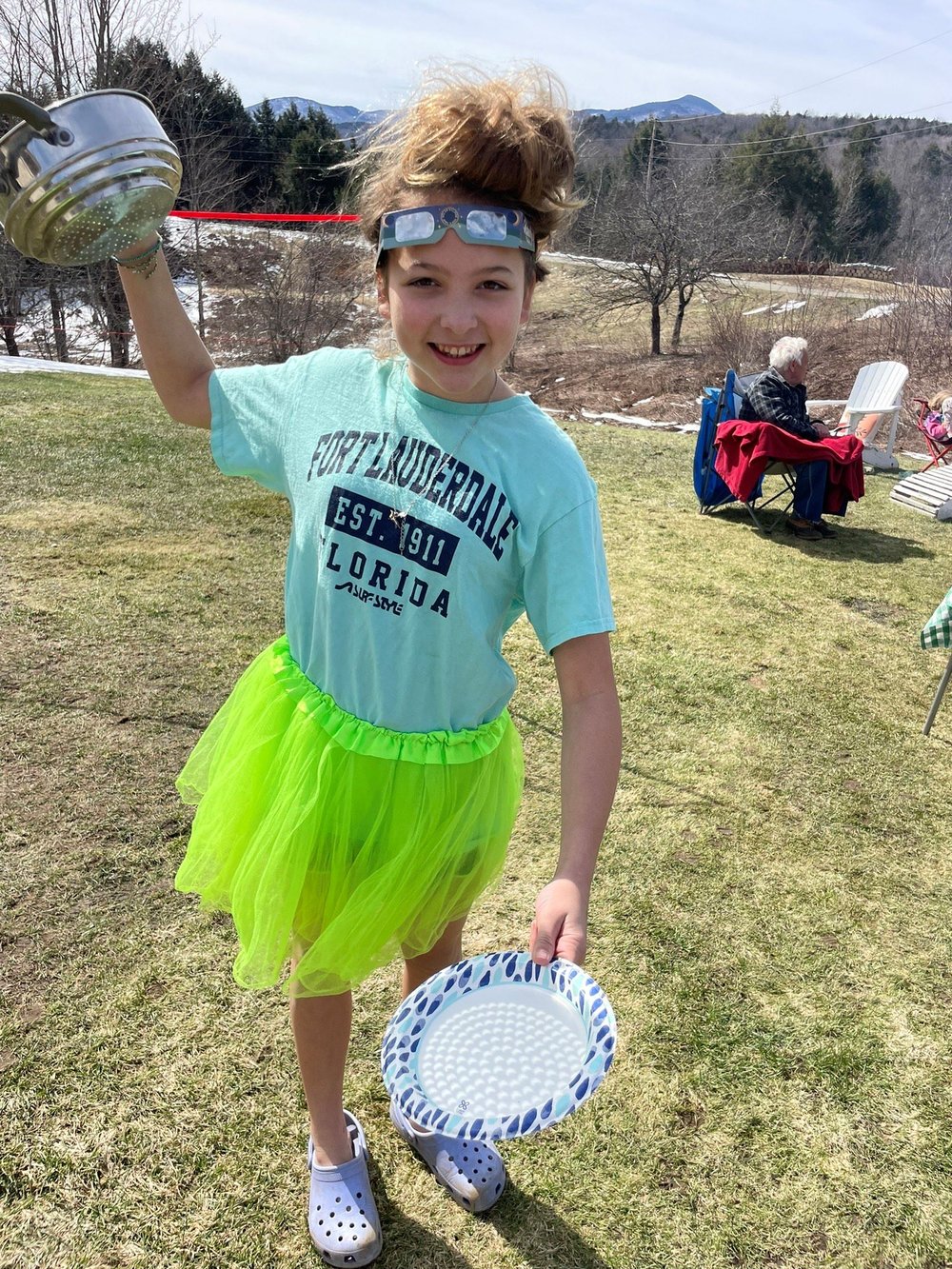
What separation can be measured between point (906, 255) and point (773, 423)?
1952 centimetres

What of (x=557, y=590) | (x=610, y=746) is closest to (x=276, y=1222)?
(x=610, y=746)

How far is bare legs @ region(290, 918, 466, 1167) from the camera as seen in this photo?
148 centimetres

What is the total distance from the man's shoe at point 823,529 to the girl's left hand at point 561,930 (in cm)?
565

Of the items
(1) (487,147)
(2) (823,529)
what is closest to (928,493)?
(2) (823,529)

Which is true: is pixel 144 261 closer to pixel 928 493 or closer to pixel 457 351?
pixel 457 351

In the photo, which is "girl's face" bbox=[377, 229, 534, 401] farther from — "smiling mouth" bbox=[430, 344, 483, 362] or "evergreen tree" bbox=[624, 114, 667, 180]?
"evergreen tree" bbox=[624, 114, 667, 180]

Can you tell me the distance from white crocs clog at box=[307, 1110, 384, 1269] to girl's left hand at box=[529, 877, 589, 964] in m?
0.78

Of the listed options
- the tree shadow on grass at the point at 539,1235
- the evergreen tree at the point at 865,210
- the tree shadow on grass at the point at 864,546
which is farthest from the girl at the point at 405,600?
the evergreen tree at the point at 865,210

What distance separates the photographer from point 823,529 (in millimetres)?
6266

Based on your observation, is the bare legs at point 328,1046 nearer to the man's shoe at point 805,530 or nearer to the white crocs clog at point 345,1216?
the white crocs clog at point 345,1216

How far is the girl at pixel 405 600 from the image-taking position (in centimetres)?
118

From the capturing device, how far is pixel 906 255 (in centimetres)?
2223

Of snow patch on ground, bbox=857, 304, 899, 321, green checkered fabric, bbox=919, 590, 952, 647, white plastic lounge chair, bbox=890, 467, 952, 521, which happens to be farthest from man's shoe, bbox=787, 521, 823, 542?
snow patch on ground, bbox=857, 304, 899, 321

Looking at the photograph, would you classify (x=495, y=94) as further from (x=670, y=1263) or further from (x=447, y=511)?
(x=670, y=1263)
